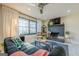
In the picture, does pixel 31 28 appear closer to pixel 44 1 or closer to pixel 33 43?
pixel 33 43

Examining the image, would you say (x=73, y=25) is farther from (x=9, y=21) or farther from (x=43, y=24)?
(x=9, y=21)

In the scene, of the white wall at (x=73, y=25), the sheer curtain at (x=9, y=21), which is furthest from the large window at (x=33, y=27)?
the white wall at (x=73, y=25)

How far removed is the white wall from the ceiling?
0.26 feet

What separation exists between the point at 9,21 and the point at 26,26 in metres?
0.29

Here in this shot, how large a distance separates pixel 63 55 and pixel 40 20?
25.7 inches

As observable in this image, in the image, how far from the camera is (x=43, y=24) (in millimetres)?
1742

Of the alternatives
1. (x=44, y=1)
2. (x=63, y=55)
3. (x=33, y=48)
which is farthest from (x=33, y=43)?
(x=44, y=1)

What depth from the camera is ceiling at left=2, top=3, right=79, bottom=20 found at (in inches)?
60.5

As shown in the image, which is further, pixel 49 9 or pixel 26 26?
pixel 26 26

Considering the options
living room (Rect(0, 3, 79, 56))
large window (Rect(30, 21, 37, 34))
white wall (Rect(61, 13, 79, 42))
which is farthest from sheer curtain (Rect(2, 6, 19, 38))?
white wall (Rect(61, 13, 79, 42))

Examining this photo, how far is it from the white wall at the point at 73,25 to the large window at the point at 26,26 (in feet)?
1.60

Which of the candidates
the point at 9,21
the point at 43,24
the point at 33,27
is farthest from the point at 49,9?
the point at 9,21

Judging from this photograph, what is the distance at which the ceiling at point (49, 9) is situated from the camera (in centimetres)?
154

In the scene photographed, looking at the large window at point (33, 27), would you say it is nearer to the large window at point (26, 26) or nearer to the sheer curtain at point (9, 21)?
the large window at point (26, 26)
